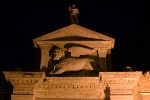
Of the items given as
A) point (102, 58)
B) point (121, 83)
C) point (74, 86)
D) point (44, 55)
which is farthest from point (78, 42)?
point (121, 83)

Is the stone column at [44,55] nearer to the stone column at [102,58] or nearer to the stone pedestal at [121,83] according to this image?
the stone column at [102,58]

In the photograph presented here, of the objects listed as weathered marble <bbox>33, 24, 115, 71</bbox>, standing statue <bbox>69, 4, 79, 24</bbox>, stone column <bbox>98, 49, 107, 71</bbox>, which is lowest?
stone column <bbox>98, 49, 107, 71</bbox>

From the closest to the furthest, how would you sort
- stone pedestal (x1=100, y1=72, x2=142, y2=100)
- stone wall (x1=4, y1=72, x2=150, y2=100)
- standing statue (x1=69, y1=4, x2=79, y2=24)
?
1. stone pedestal (x1=100, y1=72, x2=142, y2=100)
2. stone wall (x1=4, y1=72, x2=150, y2=100)
3. standing statue (x1=69, y1=4, x2=79, y2=24)

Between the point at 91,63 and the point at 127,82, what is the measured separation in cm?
183

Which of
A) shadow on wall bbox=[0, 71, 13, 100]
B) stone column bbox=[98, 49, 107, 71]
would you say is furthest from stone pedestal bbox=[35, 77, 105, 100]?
shadow on wall bbox=[0, 71, 13, 100]

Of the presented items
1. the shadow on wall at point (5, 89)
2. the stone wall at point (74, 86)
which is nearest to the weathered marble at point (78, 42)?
the stone wall at point (74, 86)

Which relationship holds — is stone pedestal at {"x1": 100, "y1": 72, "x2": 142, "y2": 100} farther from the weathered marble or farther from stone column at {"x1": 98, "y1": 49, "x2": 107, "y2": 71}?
the weathered marble

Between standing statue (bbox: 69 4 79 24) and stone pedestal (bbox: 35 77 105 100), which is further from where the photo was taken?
standing statue (bbox: 69 4 79 24)

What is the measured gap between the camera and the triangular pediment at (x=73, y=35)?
15922mm

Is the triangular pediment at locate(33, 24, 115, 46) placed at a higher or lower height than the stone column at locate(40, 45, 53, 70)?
higher

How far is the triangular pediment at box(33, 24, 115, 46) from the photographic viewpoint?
1592 centimetres

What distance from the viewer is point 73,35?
16.1 metres

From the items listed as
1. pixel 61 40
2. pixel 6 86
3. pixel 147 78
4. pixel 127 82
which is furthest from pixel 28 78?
pixel 147 78

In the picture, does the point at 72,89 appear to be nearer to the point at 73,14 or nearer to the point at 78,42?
the point at 78,42
